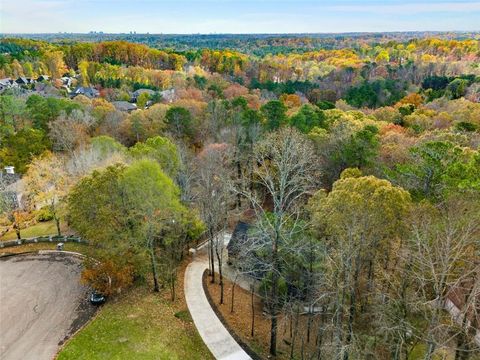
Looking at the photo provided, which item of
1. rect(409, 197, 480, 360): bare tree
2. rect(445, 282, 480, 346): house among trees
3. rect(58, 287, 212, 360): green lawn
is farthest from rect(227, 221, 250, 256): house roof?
rect(445, 282, 480, 346): house among trees

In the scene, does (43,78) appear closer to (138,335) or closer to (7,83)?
(7,83)

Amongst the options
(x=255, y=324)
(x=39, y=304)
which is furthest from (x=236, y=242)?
(x=39, y=304)

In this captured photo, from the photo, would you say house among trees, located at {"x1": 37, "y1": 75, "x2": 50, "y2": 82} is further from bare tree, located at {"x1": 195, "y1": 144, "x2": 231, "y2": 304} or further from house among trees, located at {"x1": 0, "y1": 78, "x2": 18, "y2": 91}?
bare tree, located at {"x1": 195, "y1": 144, "x2": 231, "y2": 304}

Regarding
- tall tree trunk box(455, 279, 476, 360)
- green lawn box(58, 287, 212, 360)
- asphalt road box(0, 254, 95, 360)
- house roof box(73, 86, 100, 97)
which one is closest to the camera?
tall tree trunk box(455, 279, 476, 360)

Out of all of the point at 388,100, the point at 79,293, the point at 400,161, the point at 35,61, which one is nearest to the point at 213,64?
the point at 35,61

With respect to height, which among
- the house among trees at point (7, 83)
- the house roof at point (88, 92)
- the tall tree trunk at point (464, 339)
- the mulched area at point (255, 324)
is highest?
the house among trees at point (7, 83)

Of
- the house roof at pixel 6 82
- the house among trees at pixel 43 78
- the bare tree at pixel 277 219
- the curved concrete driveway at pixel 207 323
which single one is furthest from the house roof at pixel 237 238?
the house among trees at pixel 43 78

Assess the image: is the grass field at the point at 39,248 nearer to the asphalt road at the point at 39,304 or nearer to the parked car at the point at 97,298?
the asphalt road at the point at 39,304
